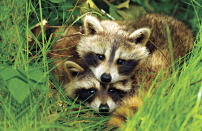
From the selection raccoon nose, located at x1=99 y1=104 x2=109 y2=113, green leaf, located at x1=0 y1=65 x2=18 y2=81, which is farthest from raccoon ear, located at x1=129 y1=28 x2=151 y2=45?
green leaf, located at x1=0 y1=65 x2=18 y2=81

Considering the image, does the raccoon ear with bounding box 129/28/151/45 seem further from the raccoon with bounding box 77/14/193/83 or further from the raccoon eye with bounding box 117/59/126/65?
the raccoon eye with bounding box 117/59/126/65

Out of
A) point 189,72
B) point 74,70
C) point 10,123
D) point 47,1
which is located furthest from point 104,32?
point 10,123

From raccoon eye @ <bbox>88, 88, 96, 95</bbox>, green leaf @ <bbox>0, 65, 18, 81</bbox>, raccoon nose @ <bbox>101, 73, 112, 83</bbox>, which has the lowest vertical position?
raccoon eye @ <bbox>88, 88, 96, 95</bbox>

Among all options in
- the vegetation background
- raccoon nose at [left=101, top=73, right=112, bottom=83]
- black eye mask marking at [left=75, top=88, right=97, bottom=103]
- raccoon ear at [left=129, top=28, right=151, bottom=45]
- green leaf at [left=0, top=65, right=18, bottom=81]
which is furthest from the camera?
raccoon ear at [left=129, top=28, right=151, bottom=45]

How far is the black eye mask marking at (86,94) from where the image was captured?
305cm

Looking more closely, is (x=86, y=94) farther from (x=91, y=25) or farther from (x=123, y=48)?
(x=91, y=25)

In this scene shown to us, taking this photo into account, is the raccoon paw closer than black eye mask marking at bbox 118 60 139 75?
Yes

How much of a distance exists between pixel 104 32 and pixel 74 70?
62 centimetres

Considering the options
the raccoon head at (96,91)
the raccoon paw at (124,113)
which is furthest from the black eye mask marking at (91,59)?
the raccoon paw at (124,113)

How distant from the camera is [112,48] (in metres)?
3.16

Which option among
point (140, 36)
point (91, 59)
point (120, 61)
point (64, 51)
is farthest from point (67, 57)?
point (140, 36)

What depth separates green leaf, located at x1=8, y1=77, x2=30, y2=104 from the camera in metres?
2.24

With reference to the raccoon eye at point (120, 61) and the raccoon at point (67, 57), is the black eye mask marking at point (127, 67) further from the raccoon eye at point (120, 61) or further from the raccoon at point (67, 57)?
the raccoon at point (67, 57)

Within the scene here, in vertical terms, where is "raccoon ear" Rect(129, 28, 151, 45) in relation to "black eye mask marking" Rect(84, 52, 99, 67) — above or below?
above
